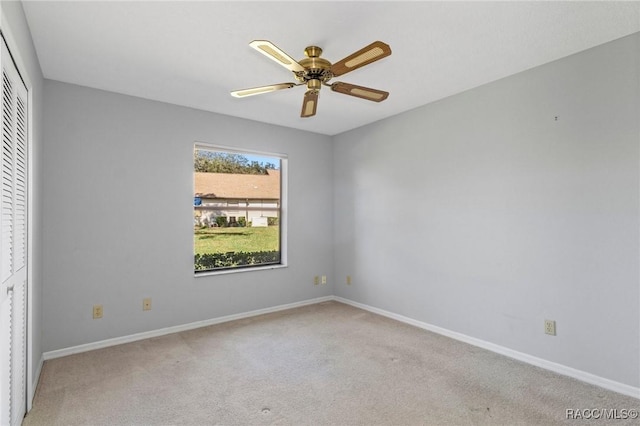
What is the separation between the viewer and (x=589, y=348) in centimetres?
249

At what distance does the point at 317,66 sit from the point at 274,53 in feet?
1.27

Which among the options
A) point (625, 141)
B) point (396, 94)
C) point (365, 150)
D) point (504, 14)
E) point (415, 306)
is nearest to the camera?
point (504, 14)

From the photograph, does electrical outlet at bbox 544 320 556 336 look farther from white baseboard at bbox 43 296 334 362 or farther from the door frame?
the door frame

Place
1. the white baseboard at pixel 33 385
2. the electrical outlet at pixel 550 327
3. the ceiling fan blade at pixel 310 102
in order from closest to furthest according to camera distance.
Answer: the white baseboard at pixel 33 385 → the ceiling fan blade at pixel 310 102 → the electrical outlet at pixel 550 327

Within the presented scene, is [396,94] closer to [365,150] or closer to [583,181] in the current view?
[365,150]

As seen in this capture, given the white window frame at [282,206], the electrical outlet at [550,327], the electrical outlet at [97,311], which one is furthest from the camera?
the white window frame at [282,206]

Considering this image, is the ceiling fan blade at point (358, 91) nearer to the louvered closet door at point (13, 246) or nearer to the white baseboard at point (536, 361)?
the louvered closet door at point (13, 246)

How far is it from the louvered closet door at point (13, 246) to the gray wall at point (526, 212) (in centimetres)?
339

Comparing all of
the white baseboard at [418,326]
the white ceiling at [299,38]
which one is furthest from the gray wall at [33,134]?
the white baseboard at [418,326]

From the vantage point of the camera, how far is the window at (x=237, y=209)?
12.9 ft

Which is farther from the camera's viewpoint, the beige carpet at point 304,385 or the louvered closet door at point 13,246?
the beige carpet at point 304,385

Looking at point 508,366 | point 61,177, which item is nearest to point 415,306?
point 508,366

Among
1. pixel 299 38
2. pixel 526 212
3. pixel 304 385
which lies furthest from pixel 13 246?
pixel 526 212

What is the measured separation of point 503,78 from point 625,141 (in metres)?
1.08
